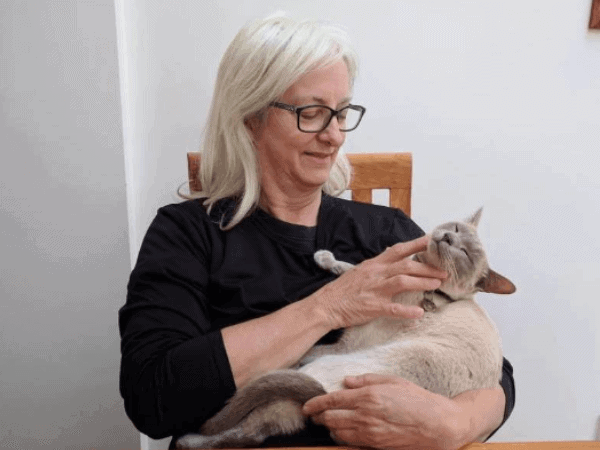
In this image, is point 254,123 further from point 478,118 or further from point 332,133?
point 478,118

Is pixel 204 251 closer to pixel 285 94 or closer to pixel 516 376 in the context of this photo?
pixel 285 94

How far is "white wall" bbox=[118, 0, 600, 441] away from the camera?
171cm

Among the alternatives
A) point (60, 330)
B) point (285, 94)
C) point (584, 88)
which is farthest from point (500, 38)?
point (60, 330)

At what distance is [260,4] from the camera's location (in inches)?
67.4

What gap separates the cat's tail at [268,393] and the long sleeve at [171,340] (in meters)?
0.02

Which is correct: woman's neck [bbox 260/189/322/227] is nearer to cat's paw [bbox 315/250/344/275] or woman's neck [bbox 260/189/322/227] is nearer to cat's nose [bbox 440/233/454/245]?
cat's paw [bbox 315/250/344/275]

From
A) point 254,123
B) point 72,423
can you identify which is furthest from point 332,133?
point 72,423

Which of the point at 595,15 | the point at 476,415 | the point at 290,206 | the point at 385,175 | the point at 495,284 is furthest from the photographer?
the point at 595,15

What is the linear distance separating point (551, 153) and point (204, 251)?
125cm

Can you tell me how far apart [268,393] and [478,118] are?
123 centimetres

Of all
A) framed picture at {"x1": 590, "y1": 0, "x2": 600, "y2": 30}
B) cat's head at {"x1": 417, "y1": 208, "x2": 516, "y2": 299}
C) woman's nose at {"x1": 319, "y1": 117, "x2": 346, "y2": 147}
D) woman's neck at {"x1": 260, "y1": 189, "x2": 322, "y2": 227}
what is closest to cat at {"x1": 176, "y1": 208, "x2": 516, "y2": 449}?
cat's head at {"x1": 417, "y1": 208, "x2": 516, "y2": 299}

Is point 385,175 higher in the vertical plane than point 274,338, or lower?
higher

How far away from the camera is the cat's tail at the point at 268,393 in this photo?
999 mm

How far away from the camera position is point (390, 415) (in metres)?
0.95
